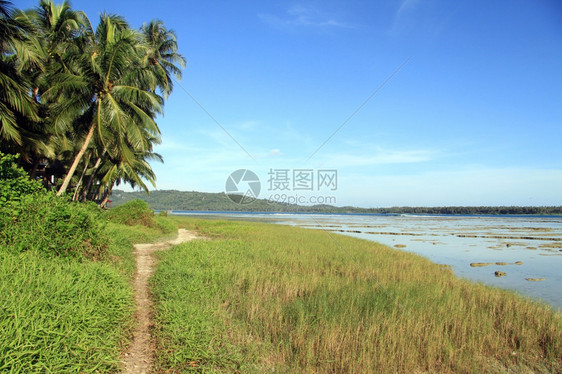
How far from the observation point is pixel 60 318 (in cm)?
357

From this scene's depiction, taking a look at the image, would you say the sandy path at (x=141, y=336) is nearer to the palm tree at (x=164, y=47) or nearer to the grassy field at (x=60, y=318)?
the grassy field at (x=60, y=318)

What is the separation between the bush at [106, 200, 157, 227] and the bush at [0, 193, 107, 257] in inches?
454

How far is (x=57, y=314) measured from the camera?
12.0 feet

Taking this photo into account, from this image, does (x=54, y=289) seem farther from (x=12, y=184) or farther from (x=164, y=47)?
(x=164, y=47)

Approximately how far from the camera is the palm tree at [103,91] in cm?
1285

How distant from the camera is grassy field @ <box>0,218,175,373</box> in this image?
302 centimetres

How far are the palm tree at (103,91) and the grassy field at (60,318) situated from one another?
896 centimetres

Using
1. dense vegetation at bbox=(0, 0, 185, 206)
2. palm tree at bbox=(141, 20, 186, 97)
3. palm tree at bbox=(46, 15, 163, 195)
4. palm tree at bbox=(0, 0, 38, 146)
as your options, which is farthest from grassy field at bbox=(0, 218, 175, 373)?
palm tree at bbox=(141, 20, 186, 97)

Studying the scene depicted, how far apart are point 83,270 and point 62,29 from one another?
15.9 metres

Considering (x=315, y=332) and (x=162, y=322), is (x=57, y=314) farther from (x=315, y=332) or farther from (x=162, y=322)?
(x=315, y=332)

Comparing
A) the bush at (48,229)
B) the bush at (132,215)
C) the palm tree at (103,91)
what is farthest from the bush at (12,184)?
the bush at (132,215)

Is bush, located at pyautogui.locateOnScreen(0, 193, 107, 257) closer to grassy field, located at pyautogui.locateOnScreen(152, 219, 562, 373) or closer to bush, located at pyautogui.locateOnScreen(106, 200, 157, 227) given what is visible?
grassy field, located at pyautogui.locateOnScreen(152, 219, 562, 373)

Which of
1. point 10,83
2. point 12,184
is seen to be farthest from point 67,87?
point 12,184

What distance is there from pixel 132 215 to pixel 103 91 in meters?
7.48
